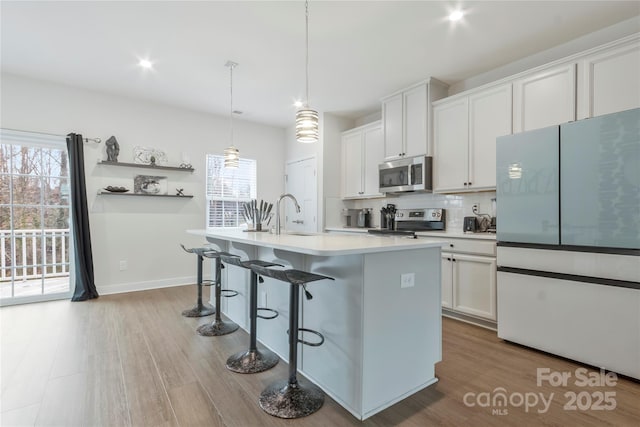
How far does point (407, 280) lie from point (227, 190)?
4.24 meters

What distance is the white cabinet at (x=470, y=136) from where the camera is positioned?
10.8 feet

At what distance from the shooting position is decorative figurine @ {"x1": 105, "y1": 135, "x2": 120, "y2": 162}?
4363mm

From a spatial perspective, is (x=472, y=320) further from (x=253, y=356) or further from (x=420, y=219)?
(x=253, y=356)

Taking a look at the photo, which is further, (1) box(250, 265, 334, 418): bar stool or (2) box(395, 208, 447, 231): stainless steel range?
(2) box(395, 208, 447, 231): stainless steel range

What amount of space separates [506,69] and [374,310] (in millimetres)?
3269

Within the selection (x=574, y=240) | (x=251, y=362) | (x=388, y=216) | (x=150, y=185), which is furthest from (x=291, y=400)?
(x=150, y=185)

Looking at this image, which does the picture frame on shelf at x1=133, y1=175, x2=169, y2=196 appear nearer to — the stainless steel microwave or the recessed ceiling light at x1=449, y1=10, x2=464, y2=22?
the stainless steel microwave

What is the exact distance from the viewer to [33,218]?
4.10 metres

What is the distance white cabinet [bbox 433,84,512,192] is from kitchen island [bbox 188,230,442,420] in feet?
5.94

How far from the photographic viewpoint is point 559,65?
2.86 metres

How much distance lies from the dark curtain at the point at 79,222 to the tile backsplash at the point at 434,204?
334 cm

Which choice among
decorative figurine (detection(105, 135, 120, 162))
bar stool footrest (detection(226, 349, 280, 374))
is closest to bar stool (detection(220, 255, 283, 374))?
bar stool footrest (detection(226, 349, 280, 374))

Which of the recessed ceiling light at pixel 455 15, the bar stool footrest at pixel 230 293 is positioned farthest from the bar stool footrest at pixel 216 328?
the recessed ceiling light at pixel 455 15

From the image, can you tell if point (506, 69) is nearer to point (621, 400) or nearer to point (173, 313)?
point (621, 400)
